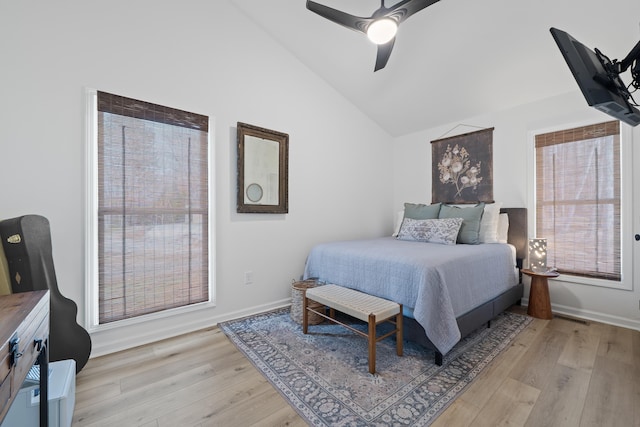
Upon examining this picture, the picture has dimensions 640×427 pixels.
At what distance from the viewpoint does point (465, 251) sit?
2383 mm

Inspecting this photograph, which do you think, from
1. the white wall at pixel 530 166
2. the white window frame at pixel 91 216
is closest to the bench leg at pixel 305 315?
the white window frame at pixel 91 216

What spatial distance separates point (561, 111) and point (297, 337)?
3.47 metres

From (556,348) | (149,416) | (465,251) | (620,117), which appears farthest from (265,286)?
(620,117)

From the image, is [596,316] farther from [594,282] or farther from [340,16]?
[340,16]

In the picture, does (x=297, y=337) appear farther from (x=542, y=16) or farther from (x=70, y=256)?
(x=542, y=16)

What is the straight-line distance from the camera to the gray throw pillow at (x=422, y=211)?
342 centimetres

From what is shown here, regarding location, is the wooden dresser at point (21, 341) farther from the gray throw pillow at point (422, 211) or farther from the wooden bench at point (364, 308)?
the gray throw pillow at point (422, 211)

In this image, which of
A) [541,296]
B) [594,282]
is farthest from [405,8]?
[594,282]

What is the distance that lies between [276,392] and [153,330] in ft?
4.27

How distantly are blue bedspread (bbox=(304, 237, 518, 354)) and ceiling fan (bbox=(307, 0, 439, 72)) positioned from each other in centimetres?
166

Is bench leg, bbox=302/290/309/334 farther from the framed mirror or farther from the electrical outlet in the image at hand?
the framed mirror

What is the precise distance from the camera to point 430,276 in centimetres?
186

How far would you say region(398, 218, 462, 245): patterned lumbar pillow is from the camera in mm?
2895

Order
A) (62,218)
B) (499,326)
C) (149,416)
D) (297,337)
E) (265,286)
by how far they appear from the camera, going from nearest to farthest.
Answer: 1. (149,416)
2. (62,218)
3. (297,337)
4. (499,326)
5. (265,286)
